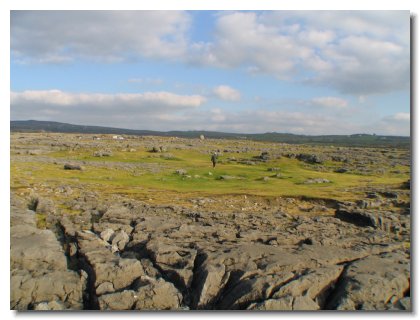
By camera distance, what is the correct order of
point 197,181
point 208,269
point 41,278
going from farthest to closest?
1. point 197,181
2. point 208,269
3. point 41,278

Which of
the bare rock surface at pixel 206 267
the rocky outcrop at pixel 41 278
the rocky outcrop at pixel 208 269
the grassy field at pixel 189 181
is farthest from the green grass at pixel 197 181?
the rocky outcrop at pixel 41 278

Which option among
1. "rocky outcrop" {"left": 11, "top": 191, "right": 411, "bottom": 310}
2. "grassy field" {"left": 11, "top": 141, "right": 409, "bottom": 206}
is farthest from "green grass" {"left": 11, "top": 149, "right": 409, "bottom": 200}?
"rocky outcrop" {"left": 11, "top": 191, "right": 411, "bottom": 310}

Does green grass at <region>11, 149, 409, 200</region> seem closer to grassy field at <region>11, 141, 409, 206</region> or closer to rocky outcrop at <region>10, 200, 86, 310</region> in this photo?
grassy field at <region>11, 141, 409, 206</region>

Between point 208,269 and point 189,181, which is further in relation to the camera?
point 189,181

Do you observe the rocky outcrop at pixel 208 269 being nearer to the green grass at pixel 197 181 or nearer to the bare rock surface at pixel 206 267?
the bare rock surface at pixel 206 267

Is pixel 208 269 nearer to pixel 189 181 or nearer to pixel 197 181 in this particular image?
pixel 197 181

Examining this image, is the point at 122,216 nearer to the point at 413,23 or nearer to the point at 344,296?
the point at 344,296

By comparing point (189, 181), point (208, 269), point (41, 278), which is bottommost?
point (41, 278)

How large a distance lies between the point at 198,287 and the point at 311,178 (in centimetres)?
1489

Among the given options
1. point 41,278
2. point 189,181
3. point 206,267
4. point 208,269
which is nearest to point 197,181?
point 189,181

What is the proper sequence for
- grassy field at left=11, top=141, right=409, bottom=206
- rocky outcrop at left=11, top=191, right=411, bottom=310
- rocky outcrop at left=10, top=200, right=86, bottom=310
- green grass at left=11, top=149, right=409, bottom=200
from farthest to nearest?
green grass at left=11, top=149, right=409, bottom=200
grassy field at left=11, top=141, right=409, bottom=206
rocky outcrop at left=10, top=200, right=86, bottom=310
rocky outcrop at left=11, top=191, right=411, bottom=310

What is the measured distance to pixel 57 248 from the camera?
942 cm

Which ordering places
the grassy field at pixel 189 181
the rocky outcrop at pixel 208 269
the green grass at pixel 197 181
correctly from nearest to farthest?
the rocky outcrop at pixel 208 269 < the grassy field at pixel 189 181 < the green grass at pixel 197 181
